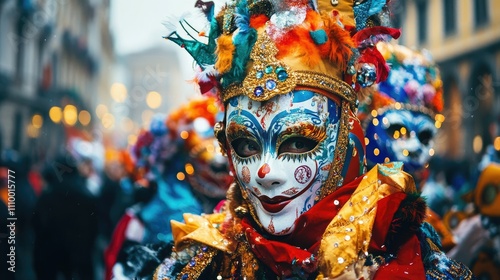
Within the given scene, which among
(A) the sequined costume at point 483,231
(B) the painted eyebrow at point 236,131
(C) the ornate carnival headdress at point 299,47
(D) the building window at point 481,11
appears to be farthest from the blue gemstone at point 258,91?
(D) the building window at point 481,11

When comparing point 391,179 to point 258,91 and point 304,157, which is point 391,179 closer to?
point 304,157

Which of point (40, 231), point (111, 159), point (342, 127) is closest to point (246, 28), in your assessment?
point (342, 127)

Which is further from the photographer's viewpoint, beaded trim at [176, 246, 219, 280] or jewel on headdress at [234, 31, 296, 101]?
beaded trim at [176, 246, 219, 280]

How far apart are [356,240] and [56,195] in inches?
187

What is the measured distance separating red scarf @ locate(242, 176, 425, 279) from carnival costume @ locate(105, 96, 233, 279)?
2.85 metres

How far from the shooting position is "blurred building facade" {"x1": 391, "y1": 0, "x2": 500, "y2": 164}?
22.0 feet

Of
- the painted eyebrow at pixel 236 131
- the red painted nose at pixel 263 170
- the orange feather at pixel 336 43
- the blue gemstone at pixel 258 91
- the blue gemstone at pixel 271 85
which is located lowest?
the red painted nose at pixel 263 170

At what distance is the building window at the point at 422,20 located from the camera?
482 inches

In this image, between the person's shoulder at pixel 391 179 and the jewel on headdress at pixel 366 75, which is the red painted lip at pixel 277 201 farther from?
the jewel on headdress at pixel 366 75

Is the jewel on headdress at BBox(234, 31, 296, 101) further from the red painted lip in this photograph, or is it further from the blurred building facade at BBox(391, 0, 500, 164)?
the blurred building facade at BBox(391, 0, 500, 164)

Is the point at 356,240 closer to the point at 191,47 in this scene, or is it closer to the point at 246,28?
the point at 246,28

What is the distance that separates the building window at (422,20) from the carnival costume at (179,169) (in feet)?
25.9

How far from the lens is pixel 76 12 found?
732 inches

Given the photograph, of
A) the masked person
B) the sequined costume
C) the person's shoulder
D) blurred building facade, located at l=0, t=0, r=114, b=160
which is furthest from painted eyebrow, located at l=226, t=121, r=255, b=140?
blurred building facade, located at l=0, t=0, r=114, b=160
